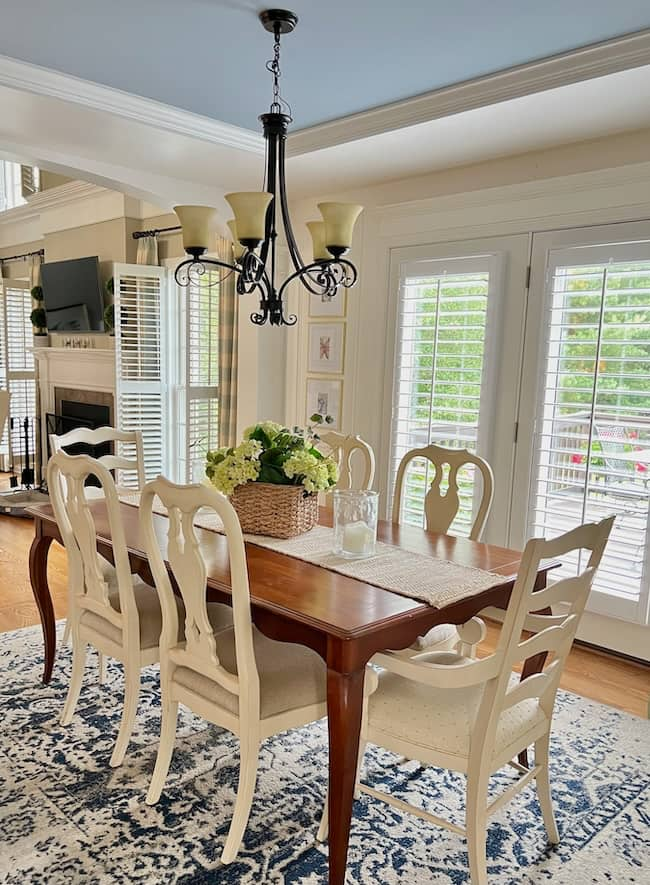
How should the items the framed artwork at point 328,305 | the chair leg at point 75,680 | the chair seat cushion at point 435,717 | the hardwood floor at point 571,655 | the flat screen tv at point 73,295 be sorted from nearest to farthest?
the chair seat cushion at point 435,717 < the chair leg at point 75,680 < the hardwood floor at point 571,655 < the framed artwork at point 328,305 < the flat screen tv at point 73,295

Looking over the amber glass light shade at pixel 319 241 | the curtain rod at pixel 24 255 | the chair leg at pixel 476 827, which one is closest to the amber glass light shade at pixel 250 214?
the amber glass light shade at pixel 319 241

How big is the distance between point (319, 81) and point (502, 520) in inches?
94.3

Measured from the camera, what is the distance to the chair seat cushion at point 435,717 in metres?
1.84

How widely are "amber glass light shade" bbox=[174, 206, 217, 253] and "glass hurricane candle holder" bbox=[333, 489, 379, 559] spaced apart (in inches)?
41.0

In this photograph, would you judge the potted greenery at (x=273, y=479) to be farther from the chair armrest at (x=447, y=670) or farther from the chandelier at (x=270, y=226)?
the chair armrest at (x=447, y=670)

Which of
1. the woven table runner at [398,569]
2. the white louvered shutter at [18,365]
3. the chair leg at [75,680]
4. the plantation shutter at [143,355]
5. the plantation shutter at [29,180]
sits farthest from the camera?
the white louvered shutter at [18,365]

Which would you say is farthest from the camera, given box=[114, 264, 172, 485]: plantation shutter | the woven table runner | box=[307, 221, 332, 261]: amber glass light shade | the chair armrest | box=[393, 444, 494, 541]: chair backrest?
box=[114, 264, 172, 485]: plantation shutter

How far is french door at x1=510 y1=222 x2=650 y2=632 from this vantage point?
317cm

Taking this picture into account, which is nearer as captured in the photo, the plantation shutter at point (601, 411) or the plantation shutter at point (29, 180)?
the plantation shutter at point (601, 411)

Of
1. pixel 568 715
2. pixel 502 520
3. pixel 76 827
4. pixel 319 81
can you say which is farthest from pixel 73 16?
pixel 568 715

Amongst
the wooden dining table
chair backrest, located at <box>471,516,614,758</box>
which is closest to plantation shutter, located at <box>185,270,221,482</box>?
the wooden dining table

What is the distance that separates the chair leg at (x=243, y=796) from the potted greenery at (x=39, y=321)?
5.88 m

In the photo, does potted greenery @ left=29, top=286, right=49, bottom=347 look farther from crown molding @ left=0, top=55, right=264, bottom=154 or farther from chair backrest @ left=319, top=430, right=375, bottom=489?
chair backrest @ left=319, top=430, right=375, bottom=489

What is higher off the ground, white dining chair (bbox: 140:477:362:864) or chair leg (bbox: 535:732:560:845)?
white dining chair (bbox: 140:477:362:864)
